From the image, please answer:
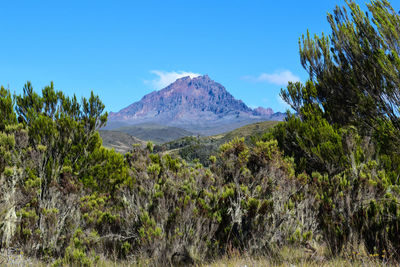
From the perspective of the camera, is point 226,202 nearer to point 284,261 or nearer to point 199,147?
point 284,261

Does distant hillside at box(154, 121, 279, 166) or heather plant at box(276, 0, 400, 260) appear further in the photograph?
distant hillside at box(154, 121, 279, 166)

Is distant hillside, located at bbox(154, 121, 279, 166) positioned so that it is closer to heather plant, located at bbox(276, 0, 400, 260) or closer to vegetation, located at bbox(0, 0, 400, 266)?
vegetation, located at bbox(0, 0, 400, 266)

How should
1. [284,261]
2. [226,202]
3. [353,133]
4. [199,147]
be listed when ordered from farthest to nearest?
[199,147] < [353,133] < [226,202] < [284,261]

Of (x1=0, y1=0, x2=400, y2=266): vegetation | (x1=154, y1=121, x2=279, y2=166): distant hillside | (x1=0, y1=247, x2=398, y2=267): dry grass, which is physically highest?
(x1=154, y1=121, x2=279, y2=166): distant hillside

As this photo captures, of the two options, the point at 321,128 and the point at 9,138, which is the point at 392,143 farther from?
the point at 9,138

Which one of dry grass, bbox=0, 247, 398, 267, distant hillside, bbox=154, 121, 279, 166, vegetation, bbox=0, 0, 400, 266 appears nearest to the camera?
dry grass, bbox=0, 247, 398, 267

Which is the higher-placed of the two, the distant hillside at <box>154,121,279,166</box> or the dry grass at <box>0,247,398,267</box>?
the distant hillside at <box>154,121,279,166</box>

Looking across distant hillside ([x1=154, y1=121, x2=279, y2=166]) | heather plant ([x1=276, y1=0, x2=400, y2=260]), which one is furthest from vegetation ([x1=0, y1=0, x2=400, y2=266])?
distant hillside ([x1=154, y1=121, x2=279, y2=166])

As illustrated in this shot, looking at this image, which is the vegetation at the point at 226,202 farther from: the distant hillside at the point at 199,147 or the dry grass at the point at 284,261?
the distant hillside at the point at 199,147

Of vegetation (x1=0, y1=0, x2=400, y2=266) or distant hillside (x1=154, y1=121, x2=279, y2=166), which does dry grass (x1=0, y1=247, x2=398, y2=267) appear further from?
distant hillside (x1=154, y1=121, x2=279, y2=166)

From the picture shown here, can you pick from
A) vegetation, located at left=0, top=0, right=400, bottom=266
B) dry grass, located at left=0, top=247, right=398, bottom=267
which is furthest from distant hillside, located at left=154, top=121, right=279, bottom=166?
dry grass, located at left=0, top=247, right=398, bottom=267

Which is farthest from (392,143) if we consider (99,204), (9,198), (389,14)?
(9,198)

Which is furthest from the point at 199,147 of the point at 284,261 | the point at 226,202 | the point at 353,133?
the point at 284,261

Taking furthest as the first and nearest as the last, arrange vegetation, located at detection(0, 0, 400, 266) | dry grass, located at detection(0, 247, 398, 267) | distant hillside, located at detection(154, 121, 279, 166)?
distant hillside, located at detection(154, 121, 279, 166) < vegetation, located at detection(0, 0, 400, 266) < dry grass, located at detection(0, 247, 398, 267)
